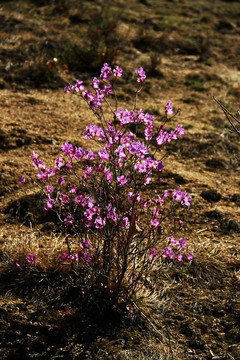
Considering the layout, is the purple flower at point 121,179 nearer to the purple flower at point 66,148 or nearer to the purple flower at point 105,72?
the purple flower at point 66,148

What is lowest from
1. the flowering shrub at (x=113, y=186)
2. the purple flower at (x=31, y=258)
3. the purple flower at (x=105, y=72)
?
the purple flower at (x=31, y=258)

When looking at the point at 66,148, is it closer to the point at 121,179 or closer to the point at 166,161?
the point at 121,179

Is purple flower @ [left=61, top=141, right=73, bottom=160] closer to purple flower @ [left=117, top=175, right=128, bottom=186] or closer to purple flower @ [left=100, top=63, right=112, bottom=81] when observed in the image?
purple flower @ [left=117, top=175, right=128, bottom=186]

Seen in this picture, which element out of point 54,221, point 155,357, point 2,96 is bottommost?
point 155,357

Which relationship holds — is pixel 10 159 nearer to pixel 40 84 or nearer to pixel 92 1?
pixel 40 84

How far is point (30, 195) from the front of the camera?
3.92 m

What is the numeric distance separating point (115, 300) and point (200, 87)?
6.15m

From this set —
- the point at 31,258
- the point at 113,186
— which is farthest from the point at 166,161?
the point at 31,258

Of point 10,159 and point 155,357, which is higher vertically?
point 10,159

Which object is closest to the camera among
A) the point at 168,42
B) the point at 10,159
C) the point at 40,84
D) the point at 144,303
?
the point at 144,303

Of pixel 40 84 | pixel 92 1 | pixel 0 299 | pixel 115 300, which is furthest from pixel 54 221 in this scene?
pixel 92 1

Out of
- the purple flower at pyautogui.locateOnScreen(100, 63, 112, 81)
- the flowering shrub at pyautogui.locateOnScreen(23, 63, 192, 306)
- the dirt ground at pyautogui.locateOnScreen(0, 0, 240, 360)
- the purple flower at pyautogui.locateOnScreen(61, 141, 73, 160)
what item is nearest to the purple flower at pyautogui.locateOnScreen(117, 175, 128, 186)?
the flowering shrub at pyautogui.locateOnScreen(23, 63, 192, 306)

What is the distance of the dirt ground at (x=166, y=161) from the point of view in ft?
8.29

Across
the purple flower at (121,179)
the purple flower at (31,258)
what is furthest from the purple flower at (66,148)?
the purple flower at (31,258)
